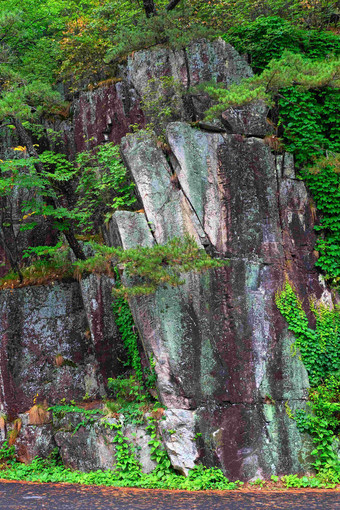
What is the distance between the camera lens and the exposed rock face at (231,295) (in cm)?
782

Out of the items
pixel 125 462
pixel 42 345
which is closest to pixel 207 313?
pixel 125 462

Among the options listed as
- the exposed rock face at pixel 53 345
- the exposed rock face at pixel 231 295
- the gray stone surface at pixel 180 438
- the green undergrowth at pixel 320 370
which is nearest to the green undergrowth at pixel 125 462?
the gray stone surface at pixel 180 438

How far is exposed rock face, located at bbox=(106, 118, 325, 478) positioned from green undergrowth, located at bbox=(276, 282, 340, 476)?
0.17 m

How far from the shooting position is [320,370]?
8.31 metres

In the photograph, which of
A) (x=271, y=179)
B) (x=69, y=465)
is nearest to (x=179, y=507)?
(x=69, y=465)

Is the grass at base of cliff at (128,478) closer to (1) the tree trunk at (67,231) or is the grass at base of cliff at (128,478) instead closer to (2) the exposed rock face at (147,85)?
(1) the tree trunk at (67,231)

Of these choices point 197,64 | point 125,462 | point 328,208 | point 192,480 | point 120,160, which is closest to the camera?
A: point 192,480

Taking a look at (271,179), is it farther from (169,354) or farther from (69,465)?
(69,465)

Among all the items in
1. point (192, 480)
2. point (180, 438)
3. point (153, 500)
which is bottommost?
point (192, 480)

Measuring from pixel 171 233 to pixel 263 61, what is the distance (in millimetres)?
5792

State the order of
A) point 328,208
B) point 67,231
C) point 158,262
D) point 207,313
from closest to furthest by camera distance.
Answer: point 158,262
point 207,313
point 328,208
point 67,231

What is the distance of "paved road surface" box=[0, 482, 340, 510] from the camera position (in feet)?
20.2

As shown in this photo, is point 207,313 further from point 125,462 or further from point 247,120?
point 247,120

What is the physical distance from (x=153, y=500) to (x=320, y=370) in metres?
3.92
